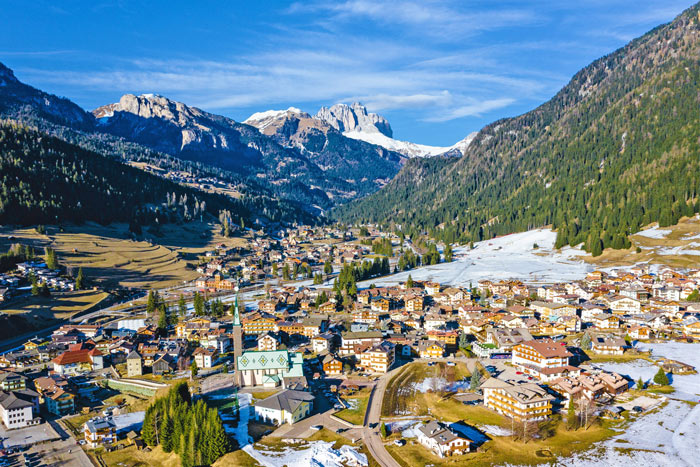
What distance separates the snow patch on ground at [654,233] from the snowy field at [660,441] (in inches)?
4367

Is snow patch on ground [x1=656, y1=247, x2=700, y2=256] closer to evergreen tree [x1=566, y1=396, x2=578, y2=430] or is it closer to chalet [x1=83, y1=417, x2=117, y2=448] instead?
evergreen tree [x1=566, y1=396, x2=578, y2=430]

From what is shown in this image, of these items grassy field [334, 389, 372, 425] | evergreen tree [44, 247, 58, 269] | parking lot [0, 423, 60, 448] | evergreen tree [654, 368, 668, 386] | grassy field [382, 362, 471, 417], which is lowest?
parking lot [0, 423, 60, 448]

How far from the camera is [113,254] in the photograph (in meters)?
153

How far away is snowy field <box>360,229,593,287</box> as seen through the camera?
444 feet

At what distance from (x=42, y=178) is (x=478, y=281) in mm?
168440

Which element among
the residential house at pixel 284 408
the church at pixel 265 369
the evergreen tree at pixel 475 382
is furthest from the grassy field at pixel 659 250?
the residential house at pixel 284 408

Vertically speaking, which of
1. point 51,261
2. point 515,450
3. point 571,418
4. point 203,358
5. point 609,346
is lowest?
point 203,358

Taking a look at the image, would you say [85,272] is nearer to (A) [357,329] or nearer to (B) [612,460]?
(A) [357,329]

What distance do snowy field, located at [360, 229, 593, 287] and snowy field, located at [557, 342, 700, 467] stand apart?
75263 mm

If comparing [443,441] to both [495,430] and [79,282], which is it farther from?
[79,282]

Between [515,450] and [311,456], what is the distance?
18073mm

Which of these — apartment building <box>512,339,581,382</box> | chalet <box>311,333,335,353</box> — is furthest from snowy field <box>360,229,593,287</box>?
apartment building <box>512,339,581,382</box>

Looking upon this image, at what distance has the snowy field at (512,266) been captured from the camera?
135 m

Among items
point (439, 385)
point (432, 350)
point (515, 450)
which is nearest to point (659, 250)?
point (432, 350)
